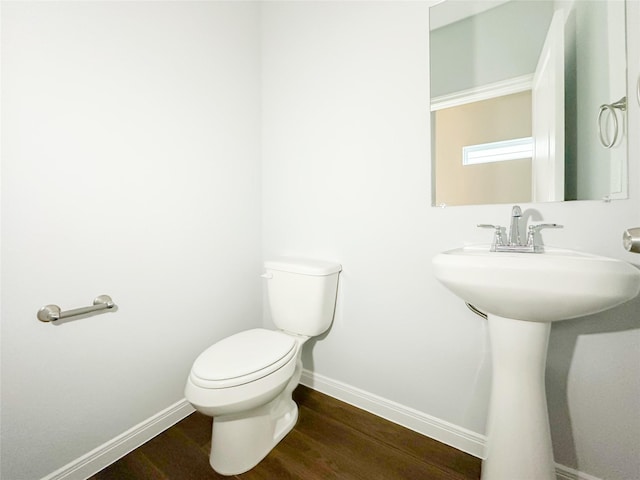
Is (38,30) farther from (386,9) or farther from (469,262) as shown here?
(469,262)

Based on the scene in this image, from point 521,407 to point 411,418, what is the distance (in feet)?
1.81

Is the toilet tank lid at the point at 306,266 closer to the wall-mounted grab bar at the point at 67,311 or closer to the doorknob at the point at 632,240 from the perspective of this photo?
the wall-mounted grab bar at the point at 67,311

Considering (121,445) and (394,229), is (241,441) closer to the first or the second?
(121,445)

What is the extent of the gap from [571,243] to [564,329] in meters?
0.29

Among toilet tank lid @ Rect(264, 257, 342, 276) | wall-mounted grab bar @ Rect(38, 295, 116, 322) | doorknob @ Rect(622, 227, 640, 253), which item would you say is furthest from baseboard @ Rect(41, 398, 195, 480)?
doorknob @ Rect(622, 227, 640, 253)

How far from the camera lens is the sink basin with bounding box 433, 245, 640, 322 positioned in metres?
0.62

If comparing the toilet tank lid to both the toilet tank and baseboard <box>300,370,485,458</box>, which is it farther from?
baseboard <box>300,370,485,458</box>

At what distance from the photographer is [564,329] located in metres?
0.92

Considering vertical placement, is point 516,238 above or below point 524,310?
above

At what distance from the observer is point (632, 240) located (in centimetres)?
52

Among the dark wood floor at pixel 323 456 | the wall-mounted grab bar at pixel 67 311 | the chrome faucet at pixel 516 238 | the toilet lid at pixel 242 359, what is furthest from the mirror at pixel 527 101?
the wall-mounted grab bar at pixel 67 311

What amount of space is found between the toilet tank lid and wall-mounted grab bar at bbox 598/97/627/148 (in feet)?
3.47

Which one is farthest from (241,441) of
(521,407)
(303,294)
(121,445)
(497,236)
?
(497,236)

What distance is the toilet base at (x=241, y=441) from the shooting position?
3.30 feet
